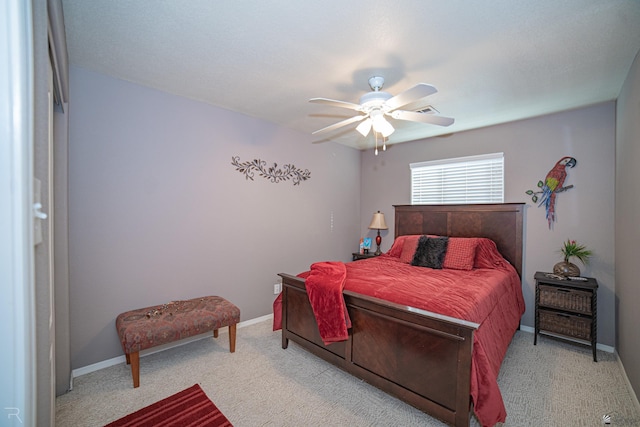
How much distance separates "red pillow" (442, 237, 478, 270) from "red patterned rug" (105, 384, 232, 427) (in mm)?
2674

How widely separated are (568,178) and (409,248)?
1.88 meters

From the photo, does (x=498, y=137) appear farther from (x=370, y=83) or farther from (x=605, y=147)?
(x=370, y=83)

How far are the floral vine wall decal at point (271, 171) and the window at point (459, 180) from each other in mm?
1720

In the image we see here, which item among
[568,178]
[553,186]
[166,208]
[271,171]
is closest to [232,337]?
[166,208]

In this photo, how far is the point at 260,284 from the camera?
3605mm

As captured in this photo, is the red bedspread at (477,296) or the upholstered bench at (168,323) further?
the upholstered bench at (168,323)

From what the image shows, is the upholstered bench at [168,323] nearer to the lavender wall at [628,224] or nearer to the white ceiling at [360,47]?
the white ceiling at [360,47]

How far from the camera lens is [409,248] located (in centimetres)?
371

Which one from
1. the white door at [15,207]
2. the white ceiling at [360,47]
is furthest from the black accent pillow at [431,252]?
the white door at [15,207]

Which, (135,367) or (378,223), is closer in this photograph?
(135,367)

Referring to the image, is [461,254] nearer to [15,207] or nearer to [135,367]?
[135,367]

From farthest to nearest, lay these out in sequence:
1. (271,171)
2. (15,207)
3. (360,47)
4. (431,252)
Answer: (271,171)
(431,252)
(360,47)
(15,207)

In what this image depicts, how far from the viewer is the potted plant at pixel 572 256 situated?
9.60ft

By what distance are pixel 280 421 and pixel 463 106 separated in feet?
10.8
